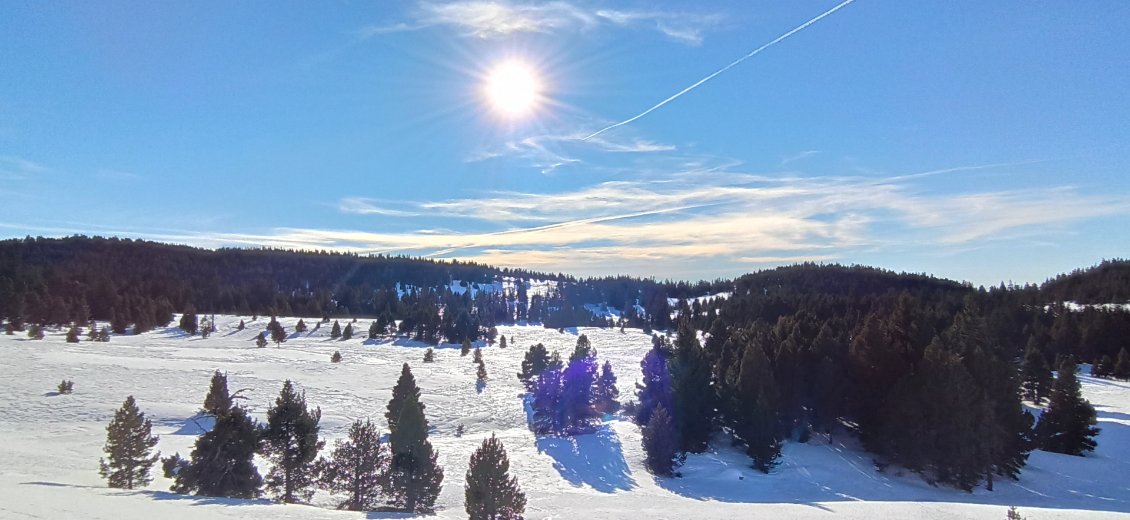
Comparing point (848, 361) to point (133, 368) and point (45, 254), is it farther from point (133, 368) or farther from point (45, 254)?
point (45, 254)

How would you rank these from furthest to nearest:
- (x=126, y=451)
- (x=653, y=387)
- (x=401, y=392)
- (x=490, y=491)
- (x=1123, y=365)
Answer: (x=1123, y=365) < (x=653, y=387) < (x=401, y=392) < (x=126, y=451) < (x=490, y=491)

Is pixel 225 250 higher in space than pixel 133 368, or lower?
higher

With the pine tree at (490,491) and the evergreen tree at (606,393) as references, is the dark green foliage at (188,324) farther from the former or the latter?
the pine tree at (490,491)

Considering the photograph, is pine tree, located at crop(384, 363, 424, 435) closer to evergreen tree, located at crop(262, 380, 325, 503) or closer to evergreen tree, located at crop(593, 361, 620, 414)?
evergreen tree, located at crop(262, 380, 325, 503)

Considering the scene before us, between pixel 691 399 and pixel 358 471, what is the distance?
2330cm

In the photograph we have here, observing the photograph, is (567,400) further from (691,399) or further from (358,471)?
(358,471)

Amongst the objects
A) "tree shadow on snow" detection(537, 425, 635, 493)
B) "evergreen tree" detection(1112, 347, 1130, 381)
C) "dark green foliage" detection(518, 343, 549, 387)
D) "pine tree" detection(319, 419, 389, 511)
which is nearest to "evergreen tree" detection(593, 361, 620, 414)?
"tree shadow on snow" detection(537, 425, 635, 493)

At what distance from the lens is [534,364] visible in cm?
5691

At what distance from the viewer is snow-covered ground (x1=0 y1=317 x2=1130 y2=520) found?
20.8 m

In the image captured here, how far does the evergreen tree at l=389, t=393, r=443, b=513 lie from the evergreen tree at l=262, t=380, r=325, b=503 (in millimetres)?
3707

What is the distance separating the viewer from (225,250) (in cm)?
19912

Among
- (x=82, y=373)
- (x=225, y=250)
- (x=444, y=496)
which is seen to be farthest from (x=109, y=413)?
(x=225, y=250)

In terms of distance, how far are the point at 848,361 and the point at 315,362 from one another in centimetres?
5340

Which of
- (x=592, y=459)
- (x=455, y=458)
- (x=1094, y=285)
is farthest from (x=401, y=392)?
(x=1094, y=285)
